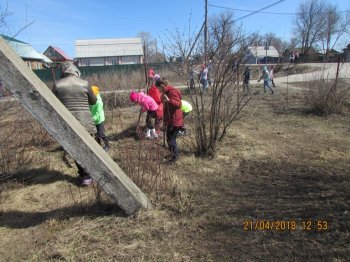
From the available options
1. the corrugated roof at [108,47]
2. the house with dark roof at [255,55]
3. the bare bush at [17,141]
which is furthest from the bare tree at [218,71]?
the corrugated roof at [108,47]

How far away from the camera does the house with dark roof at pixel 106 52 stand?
65.8m

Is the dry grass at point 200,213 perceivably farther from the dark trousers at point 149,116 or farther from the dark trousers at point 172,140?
the dark trousers at point 149,116

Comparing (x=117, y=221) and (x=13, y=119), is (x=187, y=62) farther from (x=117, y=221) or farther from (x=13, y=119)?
(x=13, y=119)

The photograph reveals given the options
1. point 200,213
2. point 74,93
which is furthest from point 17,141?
point 200,213

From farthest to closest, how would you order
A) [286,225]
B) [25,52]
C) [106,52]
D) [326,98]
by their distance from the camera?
[106,52]
[326,98]
[25,52]
[286,225]

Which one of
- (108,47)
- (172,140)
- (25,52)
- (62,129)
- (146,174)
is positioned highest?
(108,47)

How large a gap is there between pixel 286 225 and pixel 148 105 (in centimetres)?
389

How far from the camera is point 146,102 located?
597 centimetres

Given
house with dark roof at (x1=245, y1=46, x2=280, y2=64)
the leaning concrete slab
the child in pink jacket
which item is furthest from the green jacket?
house with dark roof at (x1=245, y1=46, x2=280, y2=64)

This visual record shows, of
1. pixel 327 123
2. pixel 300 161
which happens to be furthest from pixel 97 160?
pixel 327 123

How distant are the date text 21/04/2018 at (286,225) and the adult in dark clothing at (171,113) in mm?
2066

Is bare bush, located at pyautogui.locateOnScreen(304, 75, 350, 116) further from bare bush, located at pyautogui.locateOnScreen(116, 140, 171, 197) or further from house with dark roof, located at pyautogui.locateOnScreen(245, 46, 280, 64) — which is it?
bare bush, located at pyautogui.locateOnScreen(116, 140, 171, 197)

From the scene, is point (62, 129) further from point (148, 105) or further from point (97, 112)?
point (148, 105)

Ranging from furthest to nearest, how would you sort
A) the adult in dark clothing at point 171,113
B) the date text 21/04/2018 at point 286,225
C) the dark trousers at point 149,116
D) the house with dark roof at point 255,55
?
the dark trousers at point 149,116 < the house with dark roof at point 255,55 < the adult in dark clothing at point 171,113 < the date text 21/04/2018 at point 286,225
